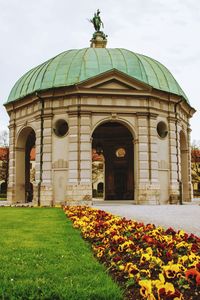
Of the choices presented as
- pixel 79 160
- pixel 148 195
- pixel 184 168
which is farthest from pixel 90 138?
pixel 184 168

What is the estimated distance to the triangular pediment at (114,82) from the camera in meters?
29.1

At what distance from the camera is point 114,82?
29.5 m

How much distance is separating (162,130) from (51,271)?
26772 millimetres

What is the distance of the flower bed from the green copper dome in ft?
73.2

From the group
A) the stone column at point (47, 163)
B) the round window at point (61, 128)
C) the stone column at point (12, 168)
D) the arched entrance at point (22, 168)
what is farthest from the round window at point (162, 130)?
the stone column at point (12, 168)

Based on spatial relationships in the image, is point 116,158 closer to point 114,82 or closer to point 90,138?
point 90,138

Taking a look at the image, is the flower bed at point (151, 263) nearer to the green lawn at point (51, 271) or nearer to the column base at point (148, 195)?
the green lawn at point (51, 271)

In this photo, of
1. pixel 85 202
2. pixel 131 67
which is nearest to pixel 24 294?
pixel 85 202

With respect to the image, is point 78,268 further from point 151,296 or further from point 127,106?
point 127,106

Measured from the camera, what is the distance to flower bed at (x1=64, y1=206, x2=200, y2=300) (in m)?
4.26

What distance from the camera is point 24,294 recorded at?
4.80m

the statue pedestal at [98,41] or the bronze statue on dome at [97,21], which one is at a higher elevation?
the bronze statue on dome at [97,21]

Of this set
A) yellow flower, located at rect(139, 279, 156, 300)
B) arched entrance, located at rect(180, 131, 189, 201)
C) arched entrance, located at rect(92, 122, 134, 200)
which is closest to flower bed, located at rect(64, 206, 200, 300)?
yellow flower, located at rect(139, 279, 156, 300)

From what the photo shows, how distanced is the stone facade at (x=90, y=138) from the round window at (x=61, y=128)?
0.28 m
